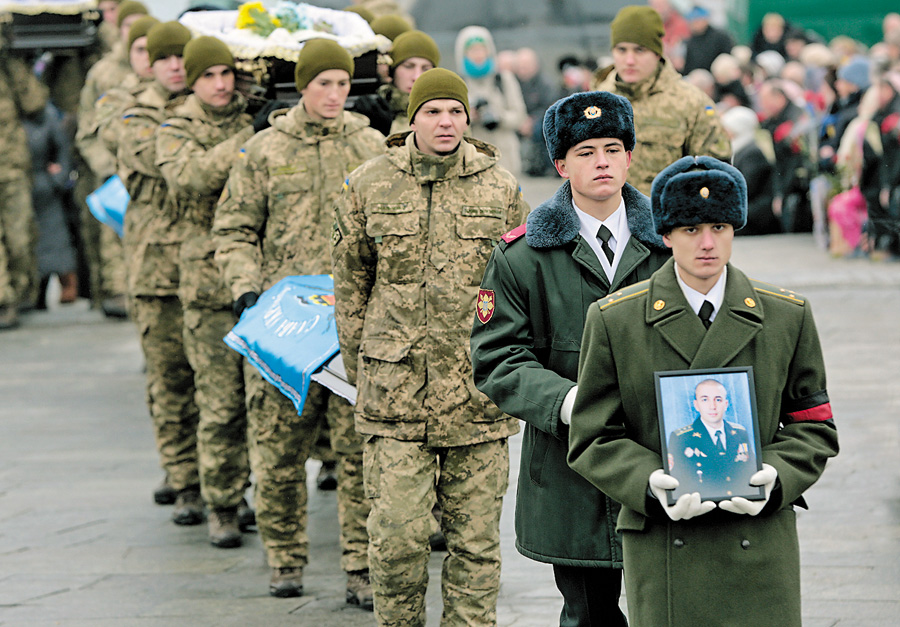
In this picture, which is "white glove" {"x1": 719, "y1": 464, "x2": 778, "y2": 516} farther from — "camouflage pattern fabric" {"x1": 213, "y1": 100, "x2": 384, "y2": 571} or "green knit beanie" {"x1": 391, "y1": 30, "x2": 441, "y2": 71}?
"green knit beanie" {"x1": 391, "y1": 30, "x2": 441, "y2": 71}

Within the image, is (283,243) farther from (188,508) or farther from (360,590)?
(188,508)

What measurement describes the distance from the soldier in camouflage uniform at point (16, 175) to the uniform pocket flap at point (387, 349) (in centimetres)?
922

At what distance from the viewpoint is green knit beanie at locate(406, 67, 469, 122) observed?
16.5ft

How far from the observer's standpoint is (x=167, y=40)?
7387mm

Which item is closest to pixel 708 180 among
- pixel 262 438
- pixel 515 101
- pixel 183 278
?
pixel 262 438

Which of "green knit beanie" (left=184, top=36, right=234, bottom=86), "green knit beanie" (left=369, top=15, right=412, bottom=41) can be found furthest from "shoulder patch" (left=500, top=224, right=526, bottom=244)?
"green knit beanie" (left=369, top=15, right=412, bottom=41)

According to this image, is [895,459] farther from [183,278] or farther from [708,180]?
[708,180]

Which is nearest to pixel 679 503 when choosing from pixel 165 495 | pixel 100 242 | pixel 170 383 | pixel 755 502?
pixel 755 502

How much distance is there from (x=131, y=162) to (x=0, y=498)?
205 cm

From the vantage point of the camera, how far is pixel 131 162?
7414 mm

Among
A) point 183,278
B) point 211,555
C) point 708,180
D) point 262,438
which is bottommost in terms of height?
point 211,555

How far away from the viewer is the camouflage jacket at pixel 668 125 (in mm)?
7602

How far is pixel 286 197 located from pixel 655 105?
2453mm

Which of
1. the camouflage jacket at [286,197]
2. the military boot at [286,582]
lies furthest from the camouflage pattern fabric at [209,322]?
the military boot at [286,582]
